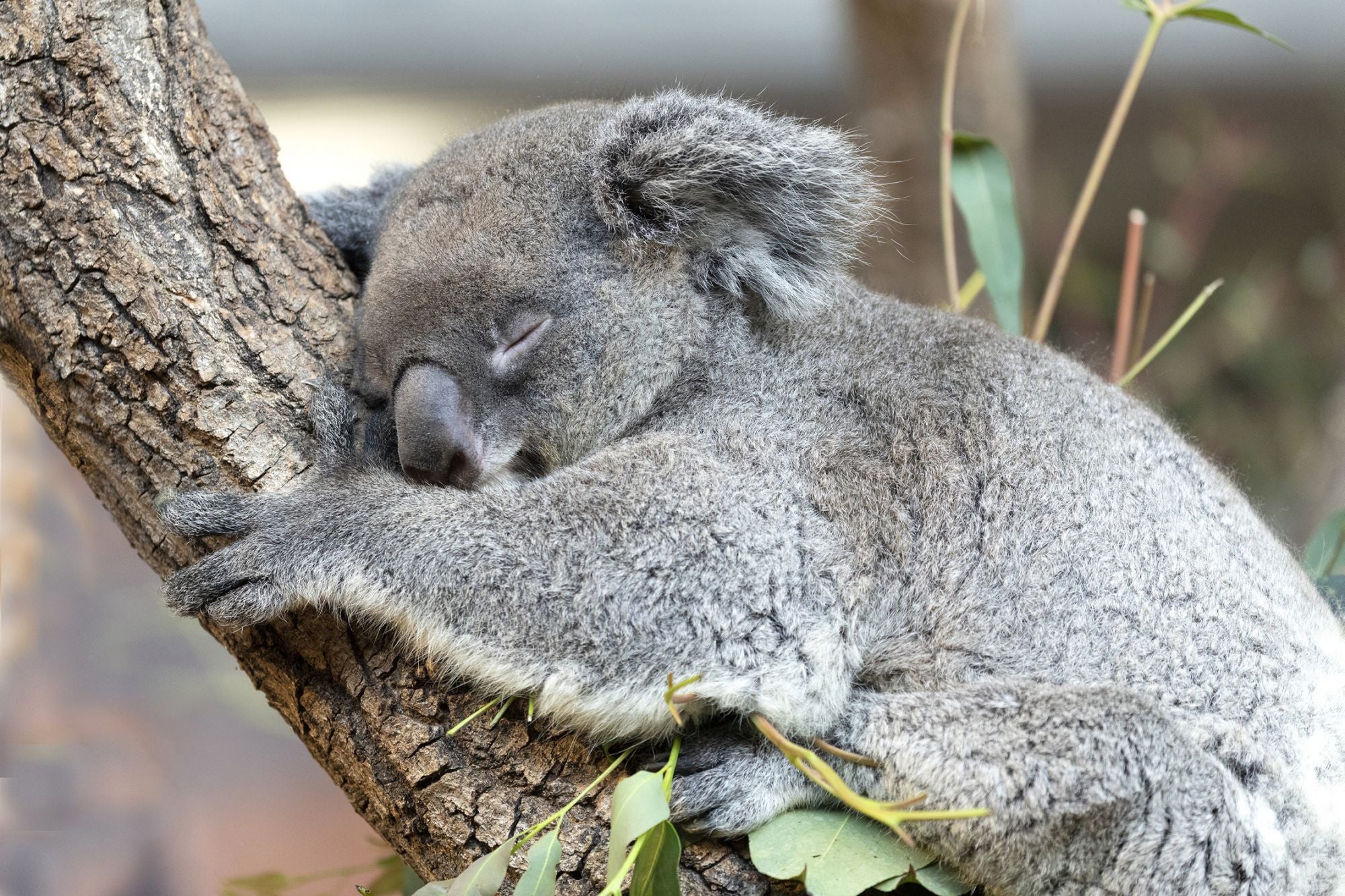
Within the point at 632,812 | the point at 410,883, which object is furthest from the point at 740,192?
the point at 410,883

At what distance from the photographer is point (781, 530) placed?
6.83 feet

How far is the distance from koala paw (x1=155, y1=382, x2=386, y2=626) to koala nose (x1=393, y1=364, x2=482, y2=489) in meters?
0.13

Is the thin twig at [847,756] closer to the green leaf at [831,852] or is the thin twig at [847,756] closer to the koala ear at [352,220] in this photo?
the green leaf at [831,852]

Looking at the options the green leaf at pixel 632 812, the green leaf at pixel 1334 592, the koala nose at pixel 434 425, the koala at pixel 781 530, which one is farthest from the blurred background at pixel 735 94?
the green leaf at pixel 632 812

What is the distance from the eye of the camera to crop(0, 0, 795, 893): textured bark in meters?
1.90

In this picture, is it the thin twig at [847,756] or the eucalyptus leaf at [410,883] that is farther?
the eucalyptus leaf at [410,883]

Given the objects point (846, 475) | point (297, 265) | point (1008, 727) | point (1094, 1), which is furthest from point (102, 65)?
point (1094, 1)

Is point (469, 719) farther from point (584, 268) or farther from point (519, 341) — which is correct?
point (584, 268)

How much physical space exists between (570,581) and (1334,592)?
2086 mm

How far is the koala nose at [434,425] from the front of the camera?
2.06 metres

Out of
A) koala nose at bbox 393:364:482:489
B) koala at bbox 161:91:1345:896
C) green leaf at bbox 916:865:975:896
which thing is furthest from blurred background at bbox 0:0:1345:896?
green leaf at bbox 916:865:975:896

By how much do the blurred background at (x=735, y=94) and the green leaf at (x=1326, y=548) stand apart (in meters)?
0.16

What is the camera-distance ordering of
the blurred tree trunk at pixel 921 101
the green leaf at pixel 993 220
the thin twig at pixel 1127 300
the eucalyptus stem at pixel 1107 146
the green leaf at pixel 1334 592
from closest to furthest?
the green leaf at pixel 1334 592
the eucalyptus stem at pixel 1107 146
the green leaf at pixel 993 220
the thin twig at pixel 1127 300
the blurred tree trunk at pixel 921 101

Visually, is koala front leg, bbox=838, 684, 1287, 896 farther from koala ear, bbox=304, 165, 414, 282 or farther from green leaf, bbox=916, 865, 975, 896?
koala ear, bbox=304, 165, 414, 282
